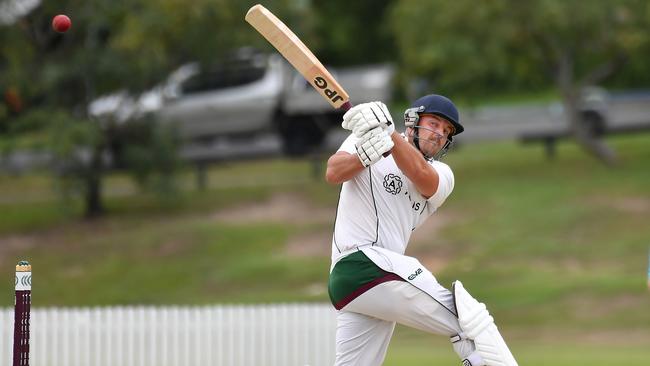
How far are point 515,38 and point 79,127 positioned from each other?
7.61 m

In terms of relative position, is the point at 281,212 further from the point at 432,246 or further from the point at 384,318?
the point at 384,318

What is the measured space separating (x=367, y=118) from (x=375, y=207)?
2.03ft

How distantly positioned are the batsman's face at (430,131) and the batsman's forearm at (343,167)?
42cm

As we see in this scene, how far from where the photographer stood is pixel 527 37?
73.2ft

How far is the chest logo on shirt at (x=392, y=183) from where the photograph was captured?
619cm

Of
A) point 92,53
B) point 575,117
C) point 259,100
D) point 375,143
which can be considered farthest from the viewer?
point 259,100

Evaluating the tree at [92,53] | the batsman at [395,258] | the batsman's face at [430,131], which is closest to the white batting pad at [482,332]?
the batsman at [395,258]

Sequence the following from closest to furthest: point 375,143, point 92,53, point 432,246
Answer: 1. point 375,143
2. point 432,246
3. point 92,53

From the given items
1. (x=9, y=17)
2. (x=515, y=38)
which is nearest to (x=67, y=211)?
(x=9, y=17)

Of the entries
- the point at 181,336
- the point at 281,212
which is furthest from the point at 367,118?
the point at 281,212

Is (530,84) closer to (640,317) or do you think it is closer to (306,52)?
(640,317)

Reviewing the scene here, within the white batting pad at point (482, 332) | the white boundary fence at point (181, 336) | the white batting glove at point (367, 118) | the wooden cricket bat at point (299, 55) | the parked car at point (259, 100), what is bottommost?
the white batting pad at point (482, 332)

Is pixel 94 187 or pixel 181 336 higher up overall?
pixel 94 187

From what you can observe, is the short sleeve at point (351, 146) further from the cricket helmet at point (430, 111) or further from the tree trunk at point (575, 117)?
the tree trunk at point (575, 117)
